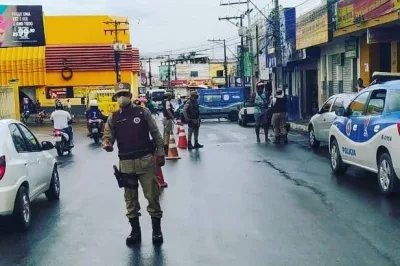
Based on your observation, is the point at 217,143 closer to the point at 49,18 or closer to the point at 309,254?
the point at 309,254

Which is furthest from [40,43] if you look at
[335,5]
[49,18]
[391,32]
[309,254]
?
[309,254]

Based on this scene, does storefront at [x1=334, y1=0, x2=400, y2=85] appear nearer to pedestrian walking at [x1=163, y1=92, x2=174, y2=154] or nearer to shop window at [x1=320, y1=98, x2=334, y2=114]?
shop window at [x1=320, y1=98, x2=334, y2=114]

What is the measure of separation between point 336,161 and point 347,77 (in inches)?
604

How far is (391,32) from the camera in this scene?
20656mm

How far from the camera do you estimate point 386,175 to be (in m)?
9.45

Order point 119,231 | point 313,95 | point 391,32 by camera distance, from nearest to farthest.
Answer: point 119,231
point 391,32
point 313,95

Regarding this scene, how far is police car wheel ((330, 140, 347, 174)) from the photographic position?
1200 cm

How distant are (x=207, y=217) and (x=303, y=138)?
14.4m

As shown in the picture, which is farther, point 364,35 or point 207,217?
point 364,35

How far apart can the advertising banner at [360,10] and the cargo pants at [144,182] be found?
1273cm

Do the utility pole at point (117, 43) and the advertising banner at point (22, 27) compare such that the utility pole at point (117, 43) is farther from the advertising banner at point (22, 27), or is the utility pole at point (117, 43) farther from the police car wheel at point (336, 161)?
the police car wheel at point (336, 161)

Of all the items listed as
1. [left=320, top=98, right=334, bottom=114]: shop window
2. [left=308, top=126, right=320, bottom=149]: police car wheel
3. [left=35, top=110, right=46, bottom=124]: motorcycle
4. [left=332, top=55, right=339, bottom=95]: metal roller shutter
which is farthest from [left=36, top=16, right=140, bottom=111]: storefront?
[left=320, top=98, right=334, bottom=114]: shop window

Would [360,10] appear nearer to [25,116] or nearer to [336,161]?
[336,161]

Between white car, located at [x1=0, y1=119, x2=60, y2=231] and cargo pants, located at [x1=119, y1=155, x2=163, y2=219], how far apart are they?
160cm
